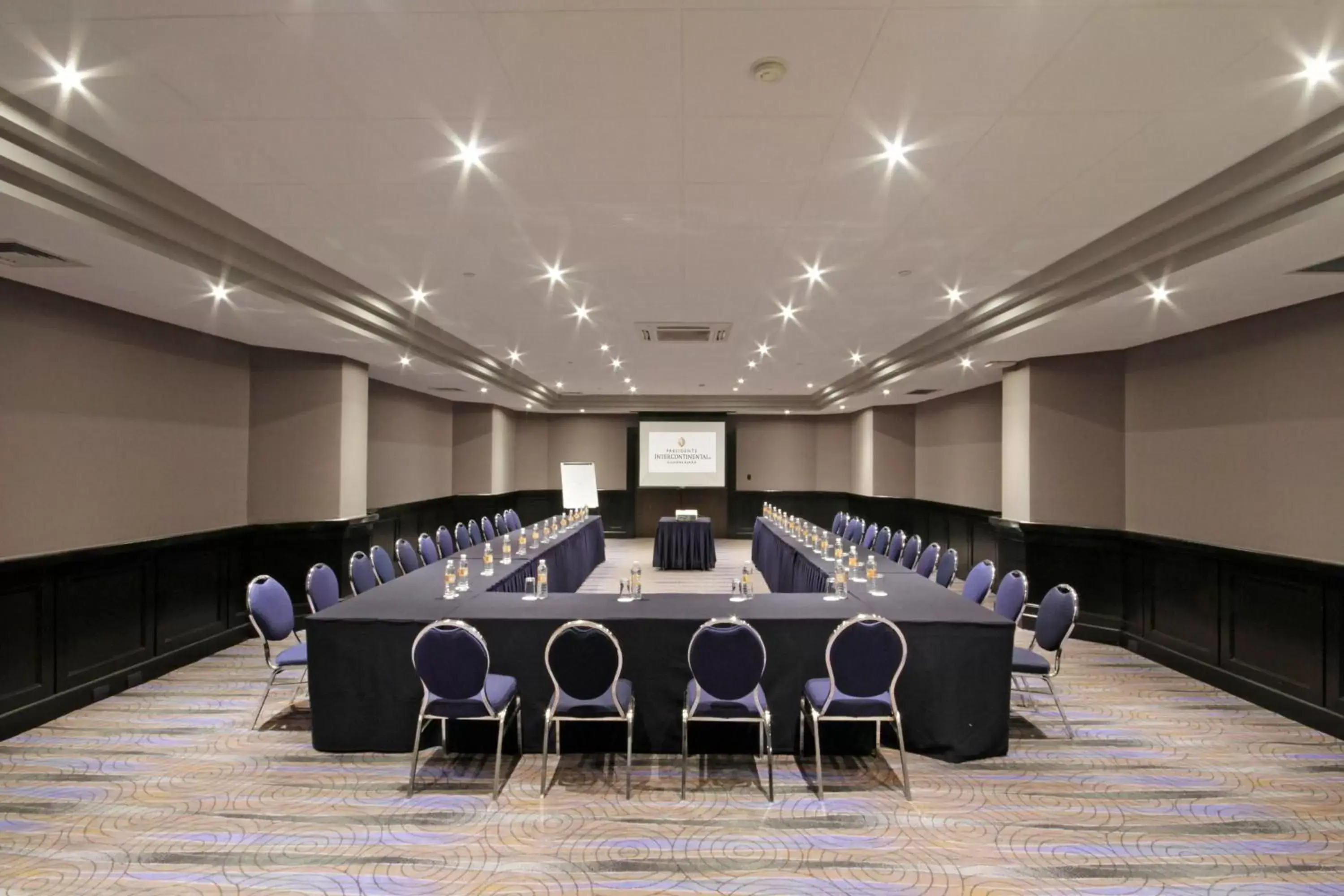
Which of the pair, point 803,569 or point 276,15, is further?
point 803,569

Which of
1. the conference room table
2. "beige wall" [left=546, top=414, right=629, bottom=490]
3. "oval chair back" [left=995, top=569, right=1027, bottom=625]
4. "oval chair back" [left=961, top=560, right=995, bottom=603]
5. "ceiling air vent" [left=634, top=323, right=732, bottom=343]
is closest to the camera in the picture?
the conference room table

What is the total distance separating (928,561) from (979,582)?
4.33 ft

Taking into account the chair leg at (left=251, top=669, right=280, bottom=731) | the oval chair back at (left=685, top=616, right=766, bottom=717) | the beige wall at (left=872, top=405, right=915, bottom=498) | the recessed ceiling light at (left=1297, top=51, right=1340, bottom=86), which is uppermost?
the recessed ceiling light at (left=1297, top=51, right=1340, bottom=86)

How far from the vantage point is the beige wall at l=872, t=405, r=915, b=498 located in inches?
531

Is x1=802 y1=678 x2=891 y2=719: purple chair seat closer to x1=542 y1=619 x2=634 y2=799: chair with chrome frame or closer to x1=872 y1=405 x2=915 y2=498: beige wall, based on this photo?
x1=542 y1=619 x2=634 y2=799: chair with chrome frame

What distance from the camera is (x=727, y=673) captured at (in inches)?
136

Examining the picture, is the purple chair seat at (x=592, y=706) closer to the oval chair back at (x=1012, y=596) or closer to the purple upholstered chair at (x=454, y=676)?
the purple upholstered chair at (x=454, y=676)

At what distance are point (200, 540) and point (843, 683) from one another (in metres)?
5.96

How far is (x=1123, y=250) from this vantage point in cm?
424

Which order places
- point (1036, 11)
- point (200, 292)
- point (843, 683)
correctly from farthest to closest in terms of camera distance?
point (200, 292) → point (843, 683) → point (1036, 11)

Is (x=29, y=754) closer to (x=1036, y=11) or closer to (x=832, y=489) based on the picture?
(x=1036, y=11)

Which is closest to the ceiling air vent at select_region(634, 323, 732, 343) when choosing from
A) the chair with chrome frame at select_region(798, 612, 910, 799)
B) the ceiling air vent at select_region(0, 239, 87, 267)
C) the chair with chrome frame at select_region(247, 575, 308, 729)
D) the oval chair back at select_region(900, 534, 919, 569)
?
the oval chair back at select_region(900, 534, 919, 569)

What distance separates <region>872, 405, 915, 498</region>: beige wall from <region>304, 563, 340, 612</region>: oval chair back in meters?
10.8

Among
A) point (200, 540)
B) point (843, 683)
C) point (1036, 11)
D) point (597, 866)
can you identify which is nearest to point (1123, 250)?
point (1036, 11)
